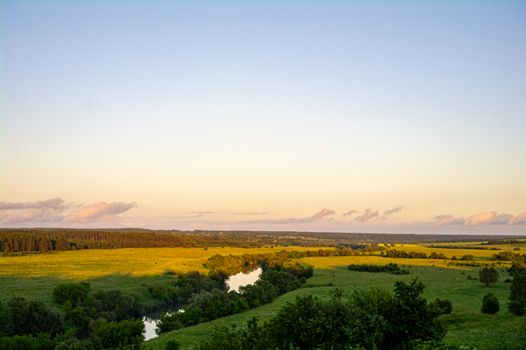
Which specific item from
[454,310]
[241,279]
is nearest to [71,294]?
[454,310]

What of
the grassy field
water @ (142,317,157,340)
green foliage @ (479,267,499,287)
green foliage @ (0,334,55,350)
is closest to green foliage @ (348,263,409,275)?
green foliage @ (479,267,499,287)

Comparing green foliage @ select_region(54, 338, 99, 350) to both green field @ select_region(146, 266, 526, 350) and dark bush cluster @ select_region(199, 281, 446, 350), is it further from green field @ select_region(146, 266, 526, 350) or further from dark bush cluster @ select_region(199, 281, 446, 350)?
dark bush cluster @ select_region(199, 281, 446, 350)

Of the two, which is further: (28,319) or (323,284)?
(323,284)

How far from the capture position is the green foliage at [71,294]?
76562 mm

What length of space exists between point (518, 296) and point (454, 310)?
1567cm

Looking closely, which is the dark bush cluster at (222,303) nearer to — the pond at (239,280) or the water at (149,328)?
the water at (149,328)

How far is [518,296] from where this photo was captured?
50.8 metres

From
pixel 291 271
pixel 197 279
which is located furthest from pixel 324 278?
pixel 197 279

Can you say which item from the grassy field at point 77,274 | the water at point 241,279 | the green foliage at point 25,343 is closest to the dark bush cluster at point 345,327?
the green foliage at point 25,343

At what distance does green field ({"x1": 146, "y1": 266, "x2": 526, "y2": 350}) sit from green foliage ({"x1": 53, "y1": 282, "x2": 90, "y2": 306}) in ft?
84.3

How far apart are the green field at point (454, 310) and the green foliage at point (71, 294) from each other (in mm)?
25699

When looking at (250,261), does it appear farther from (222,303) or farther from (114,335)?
(114,335)

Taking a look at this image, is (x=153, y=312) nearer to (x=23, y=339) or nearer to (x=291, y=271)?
(x=23, y=339)

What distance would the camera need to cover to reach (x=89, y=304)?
74.7m
